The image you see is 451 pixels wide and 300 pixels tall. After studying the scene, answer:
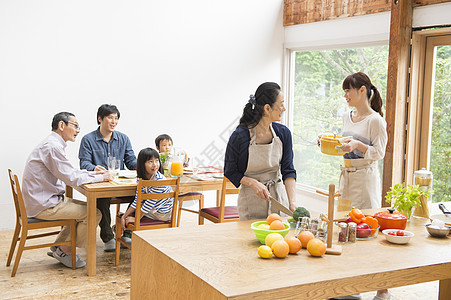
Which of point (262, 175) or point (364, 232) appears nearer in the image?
point (364, 232)

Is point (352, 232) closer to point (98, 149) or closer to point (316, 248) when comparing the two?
point (316, 248)

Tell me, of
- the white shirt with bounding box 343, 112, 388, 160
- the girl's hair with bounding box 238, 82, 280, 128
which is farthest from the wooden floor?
the girl's hair with bounding box 238, 82, 280, 128

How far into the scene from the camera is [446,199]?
4.88 m

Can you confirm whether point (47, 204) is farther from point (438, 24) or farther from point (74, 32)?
point (438, 24)

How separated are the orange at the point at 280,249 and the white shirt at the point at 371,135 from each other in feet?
5.73

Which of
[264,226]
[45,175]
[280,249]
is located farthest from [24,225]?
[280,249]

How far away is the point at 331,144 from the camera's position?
377 cm

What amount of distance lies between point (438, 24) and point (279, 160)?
238 cm

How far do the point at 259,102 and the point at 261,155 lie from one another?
335 millimetres

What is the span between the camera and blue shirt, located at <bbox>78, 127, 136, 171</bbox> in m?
4.99

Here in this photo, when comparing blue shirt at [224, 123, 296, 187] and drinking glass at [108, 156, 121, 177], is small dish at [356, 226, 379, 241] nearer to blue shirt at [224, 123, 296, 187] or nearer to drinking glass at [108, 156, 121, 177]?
blue shirt at [224, 123, 296, 187]

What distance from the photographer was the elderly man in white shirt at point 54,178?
414 cm

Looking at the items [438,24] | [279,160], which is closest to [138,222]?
[279,160]

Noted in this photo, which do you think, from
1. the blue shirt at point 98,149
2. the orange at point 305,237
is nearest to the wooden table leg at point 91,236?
the blue shirt at point 98,149
